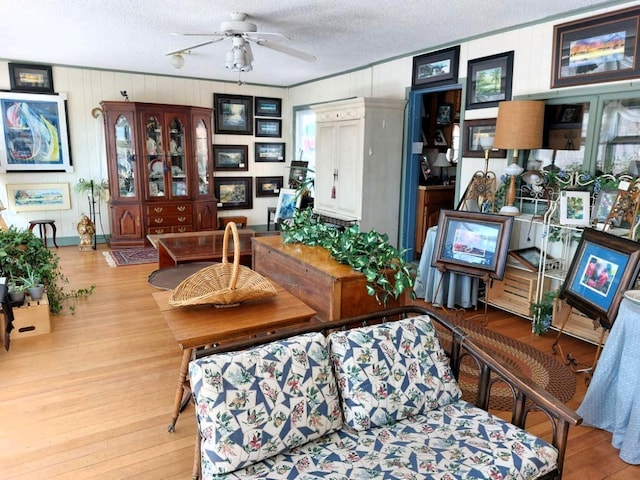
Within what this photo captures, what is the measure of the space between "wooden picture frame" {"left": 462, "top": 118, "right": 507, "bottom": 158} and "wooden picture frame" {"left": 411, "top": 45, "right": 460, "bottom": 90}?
0.53 m

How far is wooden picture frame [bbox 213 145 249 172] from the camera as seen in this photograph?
7.55 m

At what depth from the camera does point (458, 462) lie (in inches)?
60.9

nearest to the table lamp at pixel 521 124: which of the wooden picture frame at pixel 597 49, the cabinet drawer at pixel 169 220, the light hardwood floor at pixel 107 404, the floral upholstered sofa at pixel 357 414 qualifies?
the wooden picture frame at pixel 597 49

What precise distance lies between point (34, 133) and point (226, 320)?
5805 millimetres

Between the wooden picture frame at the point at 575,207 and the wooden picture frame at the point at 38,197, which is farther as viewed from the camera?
the wooden picture frame at the point at 38,197

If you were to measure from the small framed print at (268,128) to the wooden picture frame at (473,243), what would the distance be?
4.70 m

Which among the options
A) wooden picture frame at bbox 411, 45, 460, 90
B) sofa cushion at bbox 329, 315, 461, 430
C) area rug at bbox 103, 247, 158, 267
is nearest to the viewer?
sofa cushion at bbox 329, 315, 461, 430

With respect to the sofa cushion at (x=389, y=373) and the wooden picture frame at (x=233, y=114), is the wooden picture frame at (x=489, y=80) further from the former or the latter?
the wooden picture frame at (x=233, y=114)

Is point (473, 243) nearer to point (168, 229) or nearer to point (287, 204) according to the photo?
point (287, 204)

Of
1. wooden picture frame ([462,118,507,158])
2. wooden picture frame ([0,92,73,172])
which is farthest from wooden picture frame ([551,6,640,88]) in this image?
wooden picture frame ([0,92,73,172])

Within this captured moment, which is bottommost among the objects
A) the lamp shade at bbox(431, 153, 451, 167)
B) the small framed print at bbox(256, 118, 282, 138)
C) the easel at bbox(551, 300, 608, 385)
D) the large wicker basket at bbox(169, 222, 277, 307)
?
the easel at bbox(551, 300, 608, 385)

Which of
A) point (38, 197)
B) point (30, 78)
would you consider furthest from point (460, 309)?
point (30, 78)

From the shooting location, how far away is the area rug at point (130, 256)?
19.0 feet

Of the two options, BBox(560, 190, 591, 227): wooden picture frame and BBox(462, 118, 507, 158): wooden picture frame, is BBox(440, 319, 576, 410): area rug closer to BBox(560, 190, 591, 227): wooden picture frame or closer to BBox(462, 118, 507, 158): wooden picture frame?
BBox(560, 190, 591, 227): wooden picture frame
